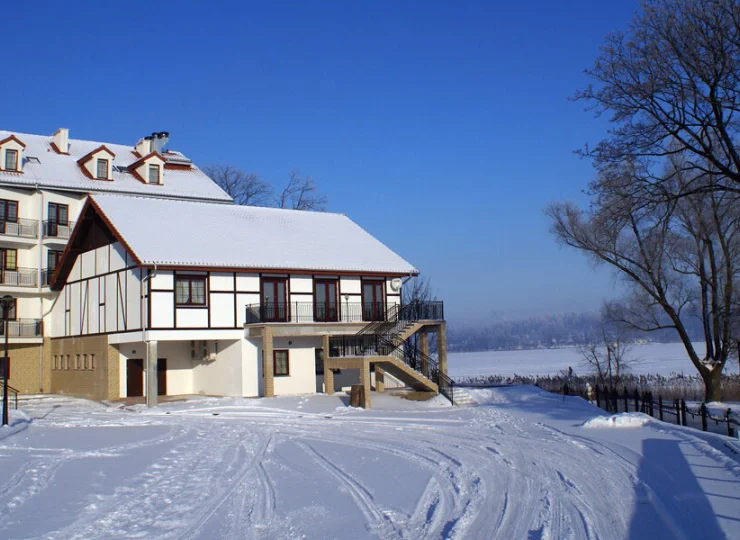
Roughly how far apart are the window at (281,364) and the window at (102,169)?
15415mm

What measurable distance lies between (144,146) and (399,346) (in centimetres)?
2178

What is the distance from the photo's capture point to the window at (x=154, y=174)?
134 ft

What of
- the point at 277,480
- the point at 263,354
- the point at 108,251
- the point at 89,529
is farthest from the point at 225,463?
the point at 108,251

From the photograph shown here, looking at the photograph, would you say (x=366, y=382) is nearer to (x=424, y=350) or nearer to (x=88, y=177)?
(x=424, y=350)

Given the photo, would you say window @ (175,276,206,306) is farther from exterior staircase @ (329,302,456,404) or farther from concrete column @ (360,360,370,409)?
concrete column @ (360,360,370,409)

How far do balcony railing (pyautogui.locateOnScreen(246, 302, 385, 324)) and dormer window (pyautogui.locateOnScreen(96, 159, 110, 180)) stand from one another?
14358 millimetres

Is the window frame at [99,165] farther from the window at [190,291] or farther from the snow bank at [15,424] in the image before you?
the snow bank at [15,424]

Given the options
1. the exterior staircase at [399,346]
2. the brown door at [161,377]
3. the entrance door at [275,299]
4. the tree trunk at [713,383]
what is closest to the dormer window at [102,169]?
the brown door at [161,377]

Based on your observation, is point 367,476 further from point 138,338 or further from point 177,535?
point 138,338

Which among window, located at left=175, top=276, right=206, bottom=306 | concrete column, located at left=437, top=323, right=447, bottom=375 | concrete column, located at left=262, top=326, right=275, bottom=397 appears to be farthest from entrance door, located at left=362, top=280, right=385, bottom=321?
window, located at left=175, top=276, right=206, bottom=306

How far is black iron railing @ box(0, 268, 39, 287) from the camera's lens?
1416 inches

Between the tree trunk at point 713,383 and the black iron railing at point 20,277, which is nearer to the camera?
the tree trunk at point 713,383

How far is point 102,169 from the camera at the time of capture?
3956 centimetres

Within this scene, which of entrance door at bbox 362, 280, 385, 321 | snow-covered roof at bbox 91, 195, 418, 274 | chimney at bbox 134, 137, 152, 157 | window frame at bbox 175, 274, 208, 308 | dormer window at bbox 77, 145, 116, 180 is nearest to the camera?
window frame at bbox 175, 274, 208, 308
